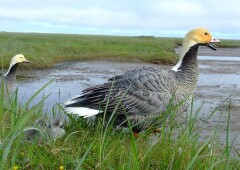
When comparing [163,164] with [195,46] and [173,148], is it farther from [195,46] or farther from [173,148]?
[195,46]

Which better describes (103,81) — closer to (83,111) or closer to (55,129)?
(83,111)

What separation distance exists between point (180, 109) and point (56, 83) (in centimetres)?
1057

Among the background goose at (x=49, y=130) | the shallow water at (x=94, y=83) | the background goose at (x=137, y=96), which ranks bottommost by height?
the shallow water at (x=94, y=83)

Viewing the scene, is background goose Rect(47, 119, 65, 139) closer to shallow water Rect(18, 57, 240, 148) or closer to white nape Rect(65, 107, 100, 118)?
white nape Rect(65, 107, 100, 118)

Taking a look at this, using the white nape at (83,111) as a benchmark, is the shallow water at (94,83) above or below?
below

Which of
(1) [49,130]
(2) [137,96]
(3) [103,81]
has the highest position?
(2) [137,96]

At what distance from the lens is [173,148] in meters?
4.14

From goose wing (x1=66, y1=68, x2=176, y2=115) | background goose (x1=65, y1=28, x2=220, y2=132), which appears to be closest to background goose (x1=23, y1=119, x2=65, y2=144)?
background goose (x1=65, y1=28, x2=220, y2=132)

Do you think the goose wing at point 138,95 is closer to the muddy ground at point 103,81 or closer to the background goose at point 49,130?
the background goose at point 49,130

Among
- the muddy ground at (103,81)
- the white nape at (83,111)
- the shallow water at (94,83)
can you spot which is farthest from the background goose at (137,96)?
the shallow water at (94,83)

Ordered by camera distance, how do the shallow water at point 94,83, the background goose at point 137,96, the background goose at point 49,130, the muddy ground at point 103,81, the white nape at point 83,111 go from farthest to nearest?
the shallow water at point 94,83, the muddy ground at point 103,81, the background goose at point 137,96, the white nape at point 83,111, the background goose at point 49,130

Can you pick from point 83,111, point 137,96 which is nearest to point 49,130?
point 83,111

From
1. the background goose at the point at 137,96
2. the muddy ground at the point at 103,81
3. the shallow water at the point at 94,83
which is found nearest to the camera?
the background goose at the point at 137,96

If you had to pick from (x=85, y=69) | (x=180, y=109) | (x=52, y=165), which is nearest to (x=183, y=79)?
(x=180, y=109)
